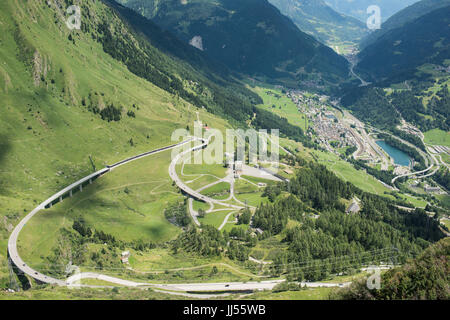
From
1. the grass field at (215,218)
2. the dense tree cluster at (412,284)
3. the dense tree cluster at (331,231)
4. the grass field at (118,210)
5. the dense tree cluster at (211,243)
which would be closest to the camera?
the dense tree cluster at (412,284)

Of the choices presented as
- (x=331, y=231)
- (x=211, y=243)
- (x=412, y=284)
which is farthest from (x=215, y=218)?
(x=412, y=284)

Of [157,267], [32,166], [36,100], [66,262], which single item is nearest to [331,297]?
[157,267]

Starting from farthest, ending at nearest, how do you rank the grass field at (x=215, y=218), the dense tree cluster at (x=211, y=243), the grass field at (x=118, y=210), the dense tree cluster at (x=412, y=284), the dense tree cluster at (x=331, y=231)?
the grass field at (x=215, y=218) < the grass field at (x=118, y=210) < the dense tree cluster at (x=211, y=243) < the dense tree cluster at (x=331, y=231) < the dense tree cluster at (x=412, y=284)

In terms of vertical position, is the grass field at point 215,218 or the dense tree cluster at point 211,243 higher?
the grass field at point 215,218

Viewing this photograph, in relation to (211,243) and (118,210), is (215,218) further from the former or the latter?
(118,210)

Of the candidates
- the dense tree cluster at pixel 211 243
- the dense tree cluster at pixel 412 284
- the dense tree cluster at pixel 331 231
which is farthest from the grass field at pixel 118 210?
the dense tree cluster at pixel 412 284

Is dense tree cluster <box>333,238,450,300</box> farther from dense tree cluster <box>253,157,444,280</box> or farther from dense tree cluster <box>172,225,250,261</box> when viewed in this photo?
dense tree cluster <box>172,225,250,261</box>

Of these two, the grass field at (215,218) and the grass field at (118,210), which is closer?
the grass field at (118,210)

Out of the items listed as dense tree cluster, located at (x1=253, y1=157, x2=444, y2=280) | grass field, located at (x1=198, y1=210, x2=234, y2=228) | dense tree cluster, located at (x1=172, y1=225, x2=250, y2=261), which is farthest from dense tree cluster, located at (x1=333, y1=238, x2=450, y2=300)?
grass field, located at (x1=198, y1=210, x2=234, y2=228)

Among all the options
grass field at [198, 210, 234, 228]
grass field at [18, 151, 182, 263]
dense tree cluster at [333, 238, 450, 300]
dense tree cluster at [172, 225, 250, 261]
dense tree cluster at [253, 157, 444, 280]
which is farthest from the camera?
grass field at [198, 210, 234, 228]

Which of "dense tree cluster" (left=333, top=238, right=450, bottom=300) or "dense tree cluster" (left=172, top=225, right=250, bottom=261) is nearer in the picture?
"dense tree cluster" (left=333, top=238, right=450, bottom=300)

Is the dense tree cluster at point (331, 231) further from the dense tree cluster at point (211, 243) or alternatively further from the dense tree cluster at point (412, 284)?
the dense tree cluster at point (412, 284)
